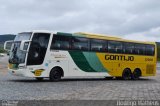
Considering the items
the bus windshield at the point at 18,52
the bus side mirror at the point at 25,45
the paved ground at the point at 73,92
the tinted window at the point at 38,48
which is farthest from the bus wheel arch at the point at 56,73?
the paved ground at the point at 73,92

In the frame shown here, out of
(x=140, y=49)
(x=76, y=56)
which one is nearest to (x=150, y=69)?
(x=140, y=49)

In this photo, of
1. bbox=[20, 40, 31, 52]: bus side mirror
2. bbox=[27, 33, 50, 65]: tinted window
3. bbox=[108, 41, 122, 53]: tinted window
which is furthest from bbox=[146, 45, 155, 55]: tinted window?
bbox=[20, 40, 31, 52]: bus side mirror

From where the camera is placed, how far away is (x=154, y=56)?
1351 inches

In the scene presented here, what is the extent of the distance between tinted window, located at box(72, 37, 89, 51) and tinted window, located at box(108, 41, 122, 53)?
250 centimetres

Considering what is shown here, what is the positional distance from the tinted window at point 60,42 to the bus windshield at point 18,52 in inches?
62.1

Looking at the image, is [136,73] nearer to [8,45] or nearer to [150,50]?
[150,50]

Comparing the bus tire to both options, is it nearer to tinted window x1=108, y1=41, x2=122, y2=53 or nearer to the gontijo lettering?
the gontijo lettering

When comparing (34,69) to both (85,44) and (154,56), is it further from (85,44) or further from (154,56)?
(154,56)

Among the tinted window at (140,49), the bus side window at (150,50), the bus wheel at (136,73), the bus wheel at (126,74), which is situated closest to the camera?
the bus wheel at (126,74)

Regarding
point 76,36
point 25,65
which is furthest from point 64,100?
point 76,36

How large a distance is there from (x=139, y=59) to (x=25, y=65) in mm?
11066

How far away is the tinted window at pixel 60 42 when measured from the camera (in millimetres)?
25791

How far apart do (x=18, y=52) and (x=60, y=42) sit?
2.65 m

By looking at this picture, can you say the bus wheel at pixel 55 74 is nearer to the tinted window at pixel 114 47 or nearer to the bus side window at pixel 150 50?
the tinted window at pixel 114 47
